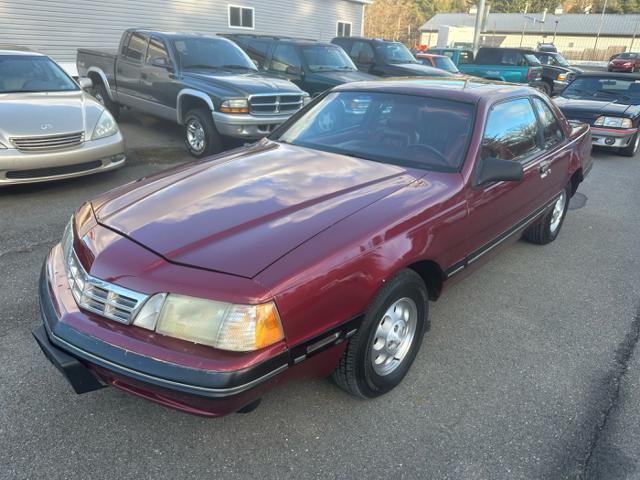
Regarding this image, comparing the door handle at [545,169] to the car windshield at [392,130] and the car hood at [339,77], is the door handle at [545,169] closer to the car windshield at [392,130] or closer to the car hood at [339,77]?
the car windshield at [392,130]

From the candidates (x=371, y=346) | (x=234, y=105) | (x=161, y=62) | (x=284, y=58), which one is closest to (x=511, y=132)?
(x=371, y=346)

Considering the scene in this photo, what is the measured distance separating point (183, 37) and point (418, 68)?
246 inches

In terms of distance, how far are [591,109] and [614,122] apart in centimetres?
45

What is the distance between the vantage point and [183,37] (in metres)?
8.17

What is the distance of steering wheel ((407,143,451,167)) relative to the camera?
Result: 3074 millimetres

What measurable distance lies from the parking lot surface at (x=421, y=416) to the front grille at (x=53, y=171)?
163cm

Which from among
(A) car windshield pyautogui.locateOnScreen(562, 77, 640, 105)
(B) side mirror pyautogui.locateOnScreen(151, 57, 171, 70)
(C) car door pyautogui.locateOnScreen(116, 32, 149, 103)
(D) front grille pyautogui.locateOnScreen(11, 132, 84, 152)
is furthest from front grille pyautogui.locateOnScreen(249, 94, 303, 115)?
(A) car windshield pyautogui.locateOnScreen(562, 77, 640, 105)

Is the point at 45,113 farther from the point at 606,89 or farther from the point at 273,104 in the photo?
the point at 606,89

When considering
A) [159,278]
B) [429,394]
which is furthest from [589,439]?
[159,278]

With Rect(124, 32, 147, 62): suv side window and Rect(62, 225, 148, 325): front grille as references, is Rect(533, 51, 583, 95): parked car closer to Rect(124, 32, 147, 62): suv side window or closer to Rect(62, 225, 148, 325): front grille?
Rect(124, 32, 147, 62): suv side window

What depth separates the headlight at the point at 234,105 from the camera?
6.93 meters

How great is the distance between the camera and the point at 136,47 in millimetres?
8469

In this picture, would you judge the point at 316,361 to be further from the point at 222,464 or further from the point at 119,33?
the point at 119,33

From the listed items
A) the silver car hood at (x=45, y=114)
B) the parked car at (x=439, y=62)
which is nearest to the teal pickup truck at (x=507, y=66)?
the parked car at (x=439, y=62)
